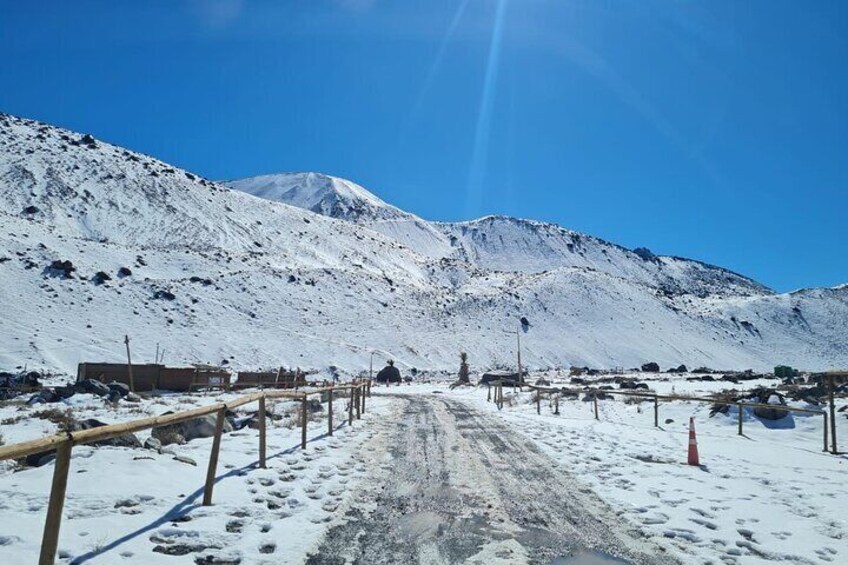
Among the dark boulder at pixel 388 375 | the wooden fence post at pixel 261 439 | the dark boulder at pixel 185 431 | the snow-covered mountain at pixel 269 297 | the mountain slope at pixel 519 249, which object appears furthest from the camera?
the mountain slope at pixel 519 249

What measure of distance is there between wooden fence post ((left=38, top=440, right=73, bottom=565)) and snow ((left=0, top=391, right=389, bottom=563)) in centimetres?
72

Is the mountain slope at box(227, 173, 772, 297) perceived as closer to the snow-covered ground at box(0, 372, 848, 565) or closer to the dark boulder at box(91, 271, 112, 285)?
the dark boulder at box(91, 271, 112, 285)

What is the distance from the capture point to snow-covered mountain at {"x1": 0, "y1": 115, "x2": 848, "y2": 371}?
57.2 m

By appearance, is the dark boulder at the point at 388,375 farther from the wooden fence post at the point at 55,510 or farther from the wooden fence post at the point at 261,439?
the wooden fence post at the point at 55,510

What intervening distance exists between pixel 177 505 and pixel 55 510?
2.53 metres

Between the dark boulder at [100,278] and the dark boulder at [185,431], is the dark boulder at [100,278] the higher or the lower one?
the higher one

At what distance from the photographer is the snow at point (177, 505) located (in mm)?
5051

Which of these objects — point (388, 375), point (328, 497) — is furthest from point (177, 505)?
point (388, 375)

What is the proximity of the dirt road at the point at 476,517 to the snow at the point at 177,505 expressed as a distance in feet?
1.55

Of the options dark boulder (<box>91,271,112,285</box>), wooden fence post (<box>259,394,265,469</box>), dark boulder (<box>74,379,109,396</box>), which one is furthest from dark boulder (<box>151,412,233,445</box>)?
dark boulder (<box>91,271,112,285</box>)

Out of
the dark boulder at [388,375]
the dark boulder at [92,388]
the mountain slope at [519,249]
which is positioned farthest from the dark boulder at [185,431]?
the mountain slope at [519,249]

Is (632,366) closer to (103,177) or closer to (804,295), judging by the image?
(804,295)

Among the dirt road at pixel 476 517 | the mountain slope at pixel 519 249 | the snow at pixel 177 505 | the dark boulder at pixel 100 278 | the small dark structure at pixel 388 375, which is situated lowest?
the small dark structure at pixel 388 375

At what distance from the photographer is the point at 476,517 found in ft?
22.3
